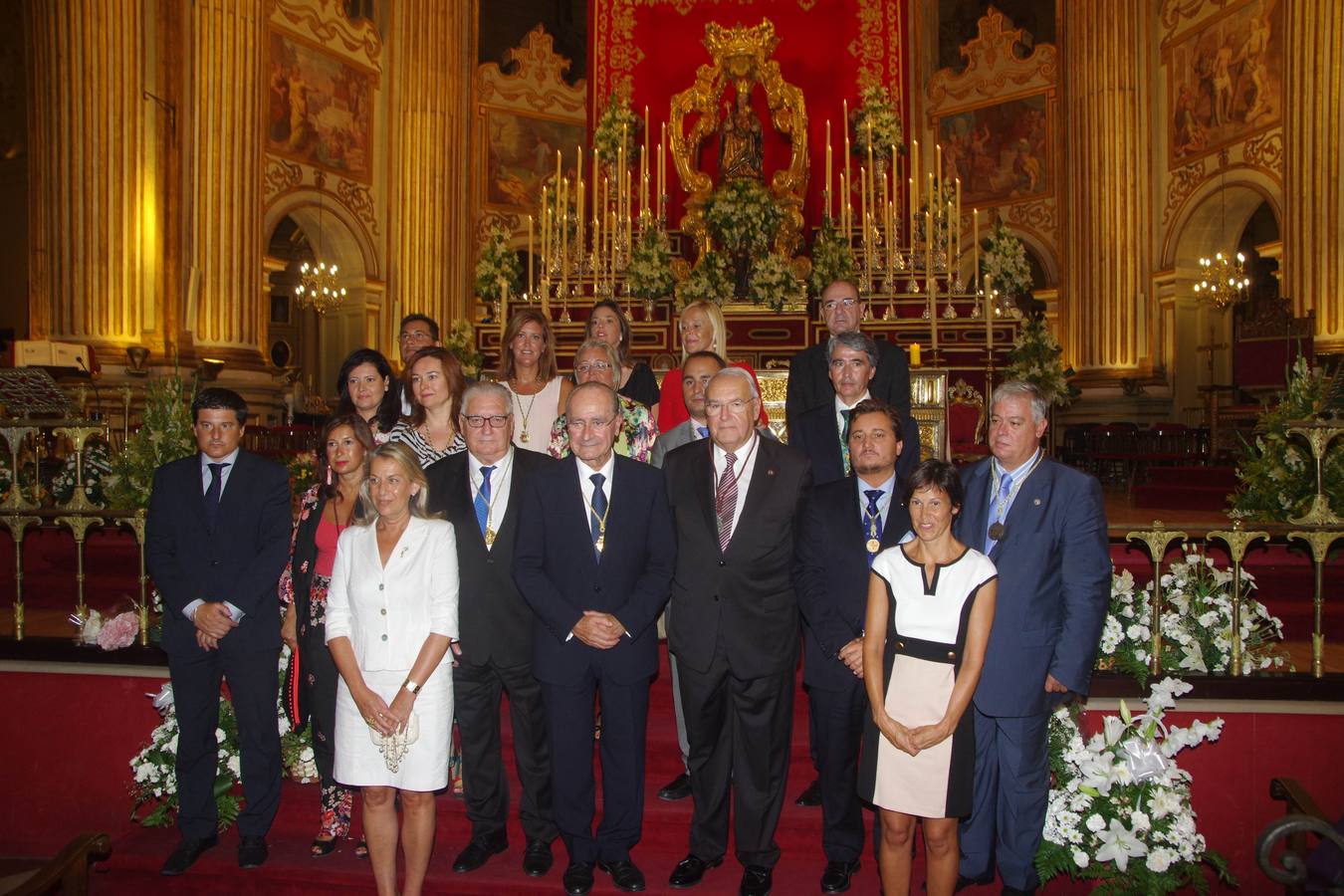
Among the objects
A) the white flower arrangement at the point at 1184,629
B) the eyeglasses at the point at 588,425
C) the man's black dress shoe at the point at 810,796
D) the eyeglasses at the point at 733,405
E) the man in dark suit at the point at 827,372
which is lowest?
the man's black dress shoe at the point at 810,796

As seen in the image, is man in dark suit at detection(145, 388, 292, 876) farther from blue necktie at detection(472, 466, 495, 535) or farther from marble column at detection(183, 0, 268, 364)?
marble column at detection(183, 0, 268, 364)

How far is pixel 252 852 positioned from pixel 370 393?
1.94m

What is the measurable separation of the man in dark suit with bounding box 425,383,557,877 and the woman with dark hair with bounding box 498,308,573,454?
778 mm

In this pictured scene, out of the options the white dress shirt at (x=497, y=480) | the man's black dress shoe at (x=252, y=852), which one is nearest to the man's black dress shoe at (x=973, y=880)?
the white dress shirt at (x=497, y=480)

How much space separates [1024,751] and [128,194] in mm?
12383

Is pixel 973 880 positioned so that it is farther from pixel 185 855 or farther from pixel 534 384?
pixel 185 855

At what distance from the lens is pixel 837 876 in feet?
12.3

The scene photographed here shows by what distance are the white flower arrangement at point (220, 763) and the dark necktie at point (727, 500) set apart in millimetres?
2137

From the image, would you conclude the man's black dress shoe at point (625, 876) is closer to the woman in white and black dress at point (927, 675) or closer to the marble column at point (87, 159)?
the woman in white and black dress at point (927, 675)

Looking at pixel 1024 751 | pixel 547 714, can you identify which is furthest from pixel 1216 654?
pixel 547 714

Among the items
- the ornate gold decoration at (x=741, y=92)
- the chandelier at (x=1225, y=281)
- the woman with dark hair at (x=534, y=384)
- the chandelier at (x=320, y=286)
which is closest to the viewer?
the woman with dark hair at (x=534, y=384)

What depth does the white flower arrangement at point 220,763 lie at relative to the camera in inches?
176

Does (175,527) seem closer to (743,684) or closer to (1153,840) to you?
(743,684)

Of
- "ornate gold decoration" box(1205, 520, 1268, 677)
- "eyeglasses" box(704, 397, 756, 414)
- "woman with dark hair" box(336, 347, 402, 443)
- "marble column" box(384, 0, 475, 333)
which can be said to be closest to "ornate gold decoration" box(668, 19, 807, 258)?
"marble column" box(384, 0, 475, 333)
